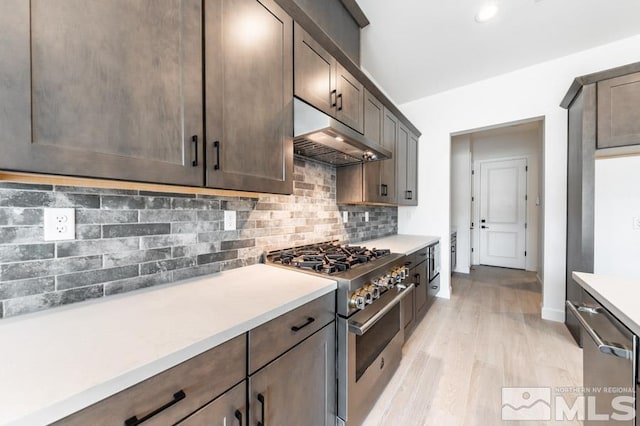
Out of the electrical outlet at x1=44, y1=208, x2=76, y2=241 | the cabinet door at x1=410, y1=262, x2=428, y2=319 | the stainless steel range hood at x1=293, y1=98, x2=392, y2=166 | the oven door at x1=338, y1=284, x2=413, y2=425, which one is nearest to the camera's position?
the electrical outlet at x1=44, y1=208, x2=76, y2=241

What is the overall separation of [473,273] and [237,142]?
16.4ft

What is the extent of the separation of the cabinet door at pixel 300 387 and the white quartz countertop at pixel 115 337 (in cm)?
21

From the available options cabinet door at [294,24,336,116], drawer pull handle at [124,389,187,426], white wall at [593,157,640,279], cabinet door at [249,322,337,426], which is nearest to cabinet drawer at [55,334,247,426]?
drawer pull handle at [124,389,187,426]

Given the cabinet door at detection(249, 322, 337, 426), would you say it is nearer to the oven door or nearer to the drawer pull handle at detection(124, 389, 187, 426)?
the oven door

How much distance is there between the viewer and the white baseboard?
2680mm

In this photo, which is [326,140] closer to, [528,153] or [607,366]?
[607,366]

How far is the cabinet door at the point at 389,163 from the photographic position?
2.54m

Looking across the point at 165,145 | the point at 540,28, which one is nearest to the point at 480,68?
the point at 540,28

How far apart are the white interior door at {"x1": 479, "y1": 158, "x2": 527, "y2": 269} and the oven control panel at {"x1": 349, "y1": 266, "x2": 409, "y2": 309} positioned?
4.53 meters

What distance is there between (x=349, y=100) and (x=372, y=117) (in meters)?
0.43

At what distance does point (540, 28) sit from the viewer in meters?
2.23

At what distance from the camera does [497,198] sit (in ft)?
17.0

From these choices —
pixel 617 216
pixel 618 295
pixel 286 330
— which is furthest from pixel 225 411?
pixel 617 216

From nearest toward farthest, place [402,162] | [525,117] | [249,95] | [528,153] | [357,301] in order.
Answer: [249,95] → [357,301] → [525,117] → [402,162] → [528,153]
